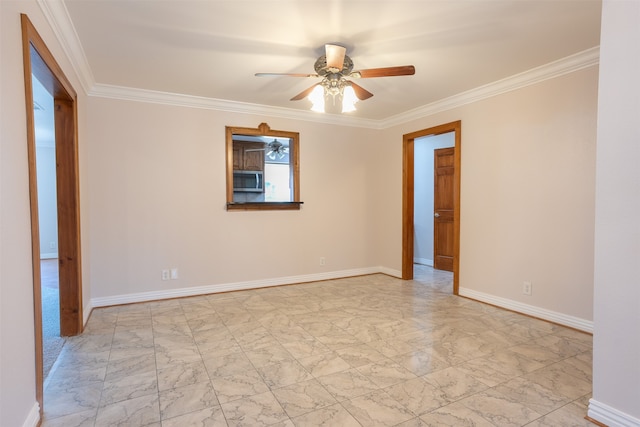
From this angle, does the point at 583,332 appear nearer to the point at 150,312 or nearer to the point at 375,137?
the point at 375,137

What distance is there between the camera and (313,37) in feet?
8.55

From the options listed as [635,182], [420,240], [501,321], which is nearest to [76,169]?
[635,182]

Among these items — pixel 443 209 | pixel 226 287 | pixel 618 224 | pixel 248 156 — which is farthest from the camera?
pixel 248 156

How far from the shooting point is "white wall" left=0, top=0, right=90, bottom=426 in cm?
142

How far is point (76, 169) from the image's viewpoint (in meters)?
2.93

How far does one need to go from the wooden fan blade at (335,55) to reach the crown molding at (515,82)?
2034 millimetres

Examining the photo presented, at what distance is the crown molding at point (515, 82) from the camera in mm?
2914

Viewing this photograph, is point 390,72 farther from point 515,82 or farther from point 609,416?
point 609,416

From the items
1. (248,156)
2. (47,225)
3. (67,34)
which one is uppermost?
(67,34)

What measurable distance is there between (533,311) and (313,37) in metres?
3.30

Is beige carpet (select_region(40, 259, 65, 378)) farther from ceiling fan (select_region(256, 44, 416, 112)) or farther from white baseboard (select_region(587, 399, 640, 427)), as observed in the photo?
white baseboard (select_region(587, 399, 640, 427))

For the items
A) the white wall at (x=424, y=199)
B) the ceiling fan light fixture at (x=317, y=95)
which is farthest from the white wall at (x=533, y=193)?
the ceiling fan light fixture at (x=317, y=95)

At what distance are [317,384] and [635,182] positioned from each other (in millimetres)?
2061

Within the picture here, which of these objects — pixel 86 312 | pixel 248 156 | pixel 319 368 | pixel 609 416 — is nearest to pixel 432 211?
pixel 248 156
